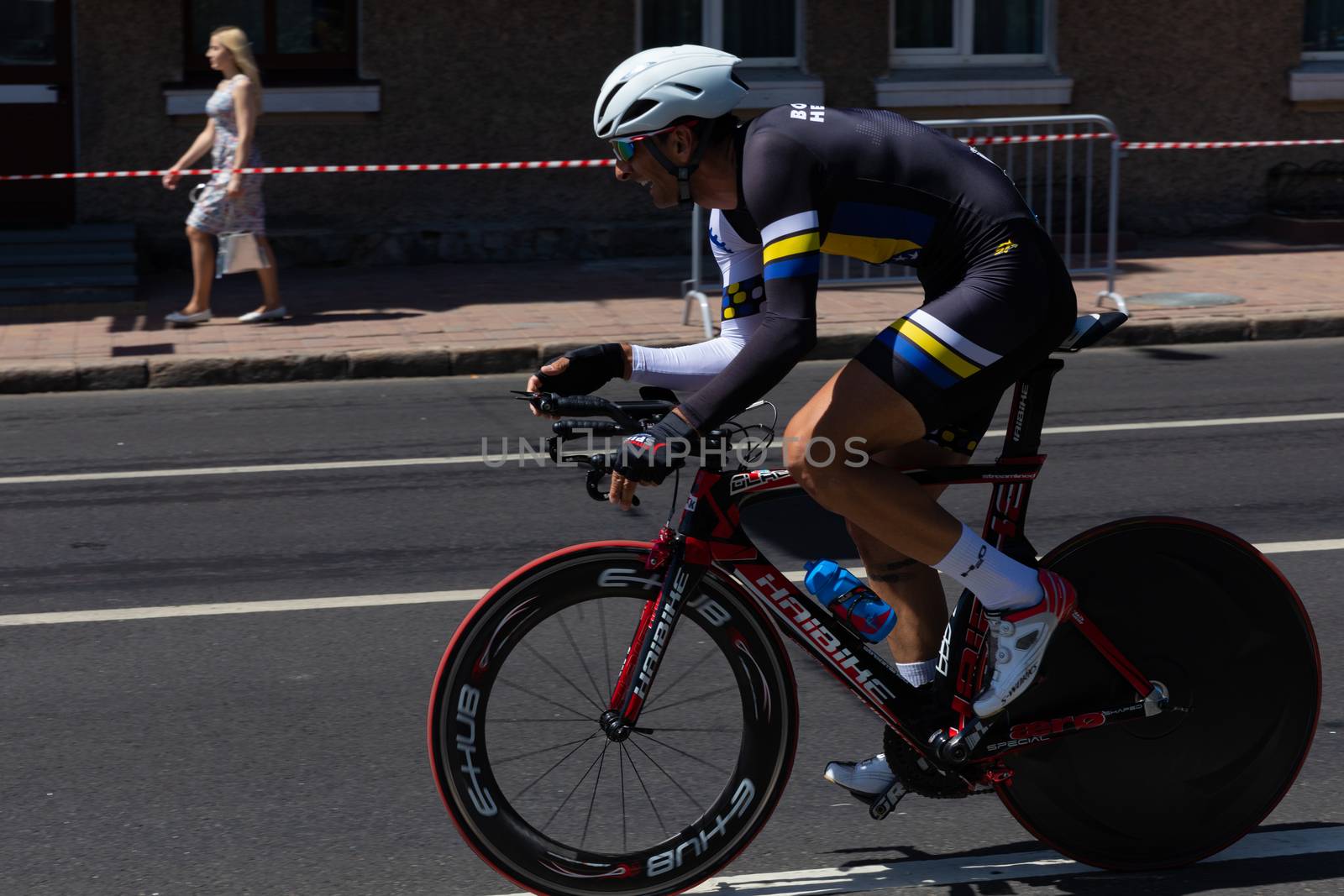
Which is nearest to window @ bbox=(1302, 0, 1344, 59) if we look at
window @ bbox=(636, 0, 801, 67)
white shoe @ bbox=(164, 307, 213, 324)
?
window @ bbox=(636, 0, 801, 67)

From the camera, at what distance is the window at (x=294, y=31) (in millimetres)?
14555

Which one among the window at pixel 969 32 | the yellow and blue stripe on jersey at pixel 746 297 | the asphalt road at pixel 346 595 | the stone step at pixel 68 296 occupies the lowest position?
the asphalt road at pixel 346 595

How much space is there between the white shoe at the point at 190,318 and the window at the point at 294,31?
3.71m

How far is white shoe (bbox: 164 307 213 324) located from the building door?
3.15 meters

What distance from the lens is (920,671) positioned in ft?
11.9

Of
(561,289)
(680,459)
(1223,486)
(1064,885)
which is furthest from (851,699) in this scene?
(561,289)

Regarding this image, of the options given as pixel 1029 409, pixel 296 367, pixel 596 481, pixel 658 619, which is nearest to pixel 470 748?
pixel 658 619

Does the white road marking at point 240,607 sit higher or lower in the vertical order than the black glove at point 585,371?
lower

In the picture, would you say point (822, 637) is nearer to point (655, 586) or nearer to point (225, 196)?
point (655, 586)

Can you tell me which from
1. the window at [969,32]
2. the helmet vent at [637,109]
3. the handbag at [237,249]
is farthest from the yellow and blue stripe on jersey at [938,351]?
the window at [969,32]

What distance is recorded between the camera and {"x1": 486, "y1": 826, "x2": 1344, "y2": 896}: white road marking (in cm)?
359

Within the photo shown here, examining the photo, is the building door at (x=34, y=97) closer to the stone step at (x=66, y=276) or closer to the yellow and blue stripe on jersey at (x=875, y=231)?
the stone step at (x=66, y=276)

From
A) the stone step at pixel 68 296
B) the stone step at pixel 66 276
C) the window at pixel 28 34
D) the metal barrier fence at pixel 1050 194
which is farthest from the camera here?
the window at pixel 28 34

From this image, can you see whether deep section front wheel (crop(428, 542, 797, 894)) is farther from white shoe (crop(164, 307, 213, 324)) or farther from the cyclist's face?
white shoe (crop(164, 307, 213, 324))
